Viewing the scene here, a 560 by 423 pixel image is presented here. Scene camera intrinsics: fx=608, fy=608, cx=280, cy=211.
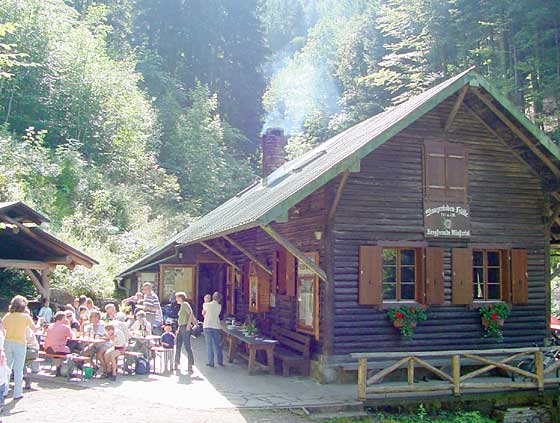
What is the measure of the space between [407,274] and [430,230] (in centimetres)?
101

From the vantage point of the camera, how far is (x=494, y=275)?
Answer: 1310 cm

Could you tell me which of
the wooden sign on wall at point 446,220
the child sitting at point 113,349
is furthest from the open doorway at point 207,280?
the wooden sign on wall at point 446,220

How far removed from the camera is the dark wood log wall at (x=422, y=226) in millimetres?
11742

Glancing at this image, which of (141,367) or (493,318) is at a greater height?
(493,318)

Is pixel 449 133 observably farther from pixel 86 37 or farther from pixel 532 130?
pixel 86 37

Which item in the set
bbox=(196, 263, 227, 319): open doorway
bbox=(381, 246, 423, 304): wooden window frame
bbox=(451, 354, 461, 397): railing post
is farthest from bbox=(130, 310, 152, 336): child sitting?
bbox=(196, 263, 227, 319): open doorway

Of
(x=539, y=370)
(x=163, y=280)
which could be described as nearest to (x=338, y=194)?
(x=539, y=370)

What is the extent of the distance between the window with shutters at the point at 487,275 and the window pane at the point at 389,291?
1925mm

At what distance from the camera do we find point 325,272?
11.6m

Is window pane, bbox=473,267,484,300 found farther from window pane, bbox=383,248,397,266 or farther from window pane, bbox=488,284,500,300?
window pane, bbox=383,248,397,266

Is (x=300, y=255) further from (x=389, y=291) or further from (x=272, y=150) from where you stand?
(x=272, y=150)

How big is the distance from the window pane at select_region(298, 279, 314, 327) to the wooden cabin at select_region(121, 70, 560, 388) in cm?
4

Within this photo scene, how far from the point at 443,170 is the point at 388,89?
69.2 feet

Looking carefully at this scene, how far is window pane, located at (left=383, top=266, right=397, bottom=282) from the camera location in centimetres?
1220
